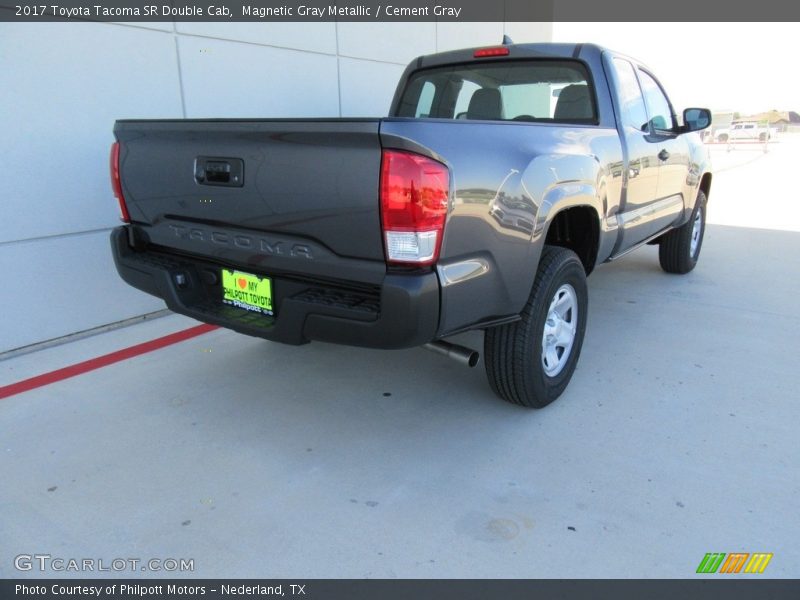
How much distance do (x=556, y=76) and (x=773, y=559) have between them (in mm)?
2813

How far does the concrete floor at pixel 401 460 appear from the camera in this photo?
6.93 ft

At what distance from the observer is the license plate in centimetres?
251

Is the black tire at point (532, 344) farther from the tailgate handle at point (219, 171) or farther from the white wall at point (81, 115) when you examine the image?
the white wall at point (81, 115)

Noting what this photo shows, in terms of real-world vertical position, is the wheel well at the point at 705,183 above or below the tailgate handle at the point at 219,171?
below

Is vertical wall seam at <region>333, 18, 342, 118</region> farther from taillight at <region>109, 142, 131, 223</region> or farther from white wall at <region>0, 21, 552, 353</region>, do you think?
taillight at <region>109, 142, 131, 223</region>

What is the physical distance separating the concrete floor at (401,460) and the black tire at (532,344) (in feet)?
0.53

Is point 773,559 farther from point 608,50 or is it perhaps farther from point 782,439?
point 608,50

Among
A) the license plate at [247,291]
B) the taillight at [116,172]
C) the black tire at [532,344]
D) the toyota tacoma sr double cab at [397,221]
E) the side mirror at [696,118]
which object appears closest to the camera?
the toyota tacoma sr double cab at [397,221]

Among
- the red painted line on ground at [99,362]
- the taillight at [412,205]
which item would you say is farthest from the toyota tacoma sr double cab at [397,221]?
the red painted line on ground at [99,362]

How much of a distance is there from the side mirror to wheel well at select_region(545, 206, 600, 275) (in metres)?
1.74

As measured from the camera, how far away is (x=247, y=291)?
2.58 metres

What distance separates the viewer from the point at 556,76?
3.62 m
